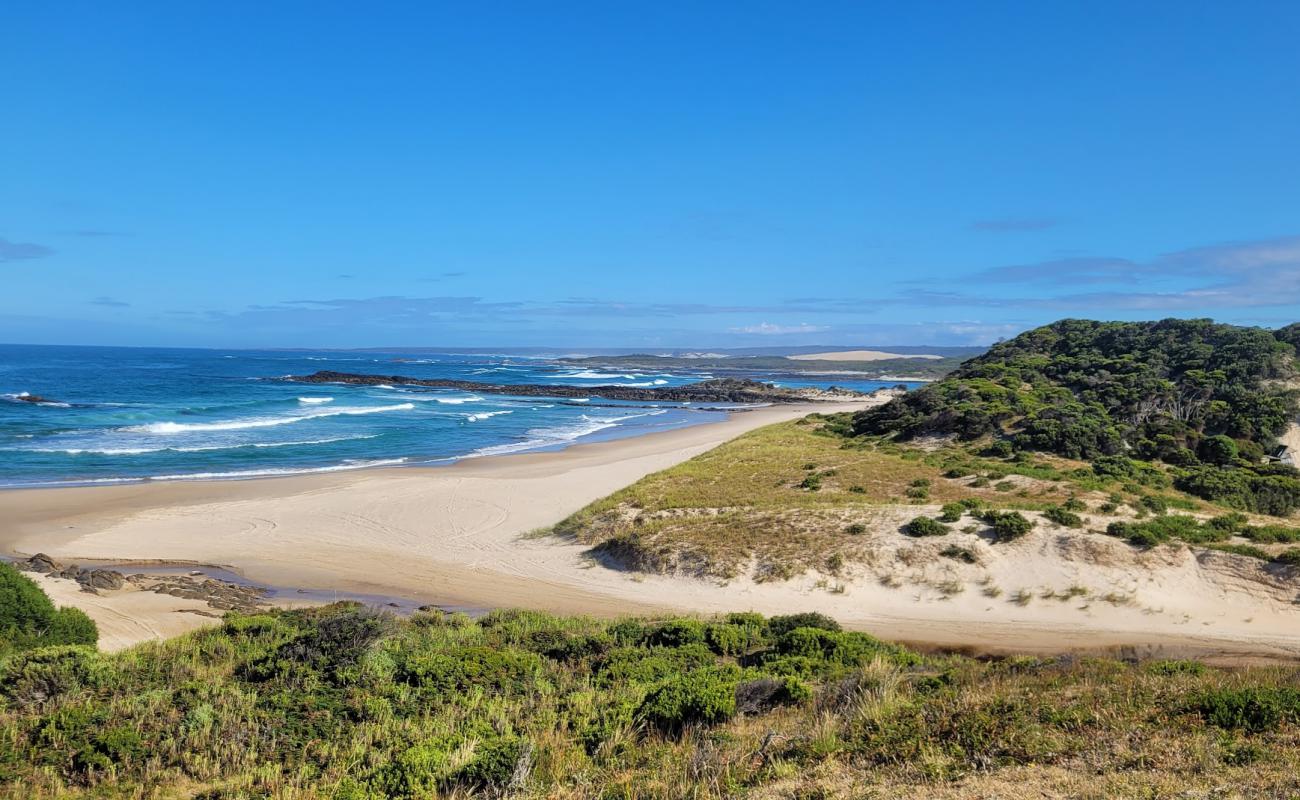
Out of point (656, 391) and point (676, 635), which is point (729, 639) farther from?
point (656, 391)

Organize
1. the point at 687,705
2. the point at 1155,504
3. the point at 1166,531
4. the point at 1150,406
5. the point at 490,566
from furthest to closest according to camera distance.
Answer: the point at 1150,406 < the point at 1155,504 < the point at 490,566 < the point at 1166,531 < the point at 687,705

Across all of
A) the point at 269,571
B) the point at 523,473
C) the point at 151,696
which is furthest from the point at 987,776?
the point at 523,473

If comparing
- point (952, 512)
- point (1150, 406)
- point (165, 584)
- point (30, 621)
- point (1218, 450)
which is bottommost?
point (165, 584)

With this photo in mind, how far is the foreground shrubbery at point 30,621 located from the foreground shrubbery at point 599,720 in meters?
1.47

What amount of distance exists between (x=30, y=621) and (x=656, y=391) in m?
69.6

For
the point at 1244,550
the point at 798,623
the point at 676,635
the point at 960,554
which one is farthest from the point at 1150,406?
the point at 676,635

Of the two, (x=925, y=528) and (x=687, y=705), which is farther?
(x=925, y=528)

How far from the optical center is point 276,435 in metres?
39.5

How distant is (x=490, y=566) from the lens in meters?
17.6

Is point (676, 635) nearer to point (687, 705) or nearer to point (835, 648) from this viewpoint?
point (835, 648)

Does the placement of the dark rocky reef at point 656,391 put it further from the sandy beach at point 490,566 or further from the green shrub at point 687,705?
the green shrub at point 687,705

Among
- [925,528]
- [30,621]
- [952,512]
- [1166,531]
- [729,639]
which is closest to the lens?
[30,621]

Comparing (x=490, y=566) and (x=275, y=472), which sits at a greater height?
(x=275, y=472)

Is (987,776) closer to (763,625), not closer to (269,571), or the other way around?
(763,625)
